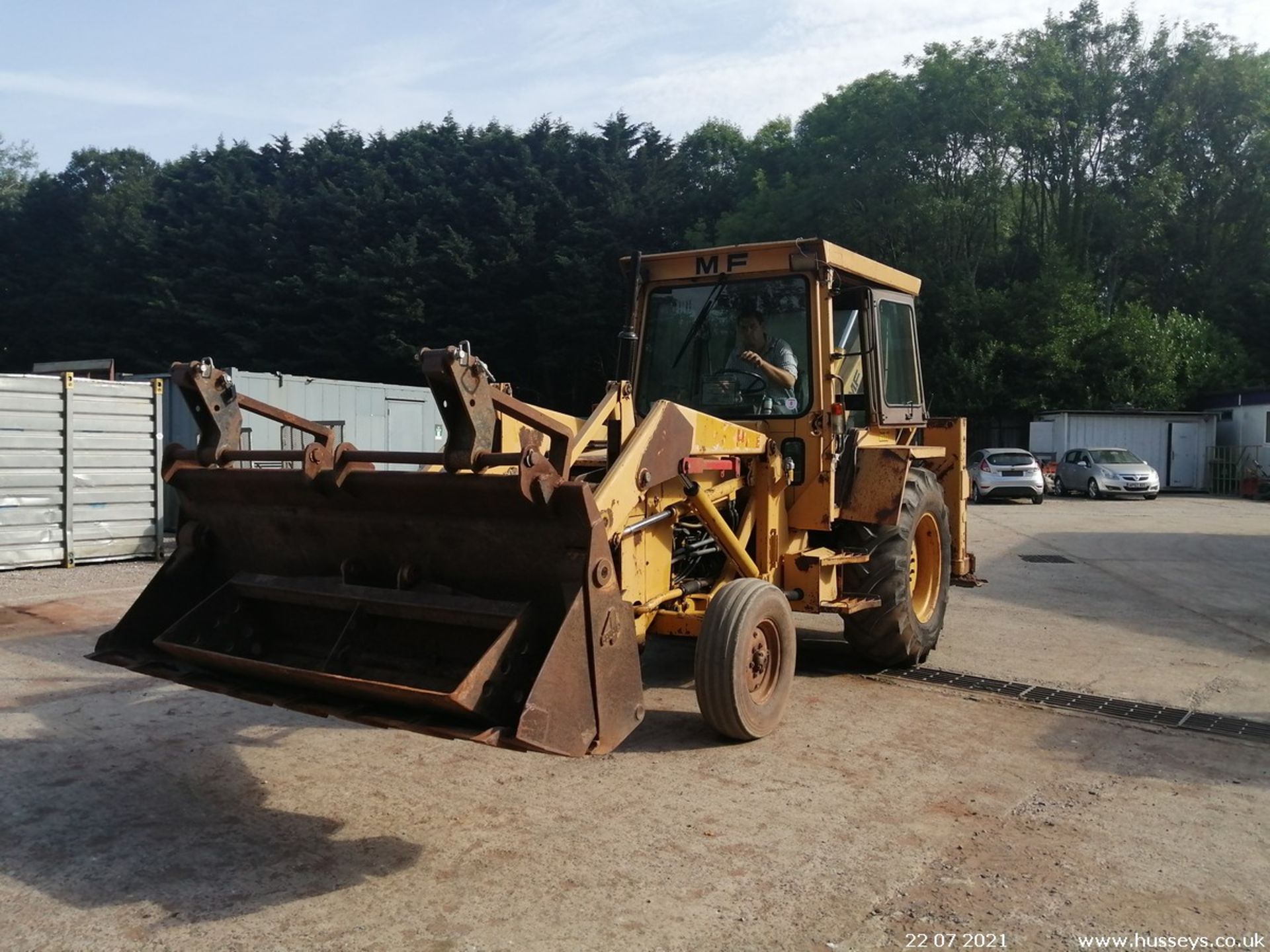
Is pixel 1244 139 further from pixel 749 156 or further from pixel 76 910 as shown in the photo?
pixel 76 910

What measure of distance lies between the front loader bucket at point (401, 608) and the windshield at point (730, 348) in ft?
8.60

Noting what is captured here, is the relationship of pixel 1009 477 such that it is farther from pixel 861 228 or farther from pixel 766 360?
pixel 766 360

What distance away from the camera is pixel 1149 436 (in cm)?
3188

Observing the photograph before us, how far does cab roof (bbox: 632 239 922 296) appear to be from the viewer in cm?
660

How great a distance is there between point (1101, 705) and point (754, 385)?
293 cm

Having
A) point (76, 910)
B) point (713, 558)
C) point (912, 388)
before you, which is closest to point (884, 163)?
point (912, 388)

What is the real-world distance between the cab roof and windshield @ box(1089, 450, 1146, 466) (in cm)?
2253

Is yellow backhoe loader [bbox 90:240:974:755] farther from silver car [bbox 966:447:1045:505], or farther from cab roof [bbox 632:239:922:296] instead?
silver car [bbox 966:447:1045:505]

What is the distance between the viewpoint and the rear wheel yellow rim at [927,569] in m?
7.96

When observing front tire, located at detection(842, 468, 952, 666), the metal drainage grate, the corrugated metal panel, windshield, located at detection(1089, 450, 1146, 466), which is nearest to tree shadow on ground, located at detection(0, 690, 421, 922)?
front tire, located at detection(842, 468, 952, 666)

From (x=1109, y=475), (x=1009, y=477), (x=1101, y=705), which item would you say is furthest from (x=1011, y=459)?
(x=1101, y=705)

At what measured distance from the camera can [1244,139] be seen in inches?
1485

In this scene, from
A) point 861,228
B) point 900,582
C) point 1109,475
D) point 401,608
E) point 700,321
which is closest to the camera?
point 401,608

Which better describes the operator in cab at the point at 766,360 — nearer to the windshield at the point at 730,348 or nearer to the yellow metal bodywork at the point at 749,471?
the windshield at the point at 730,348
